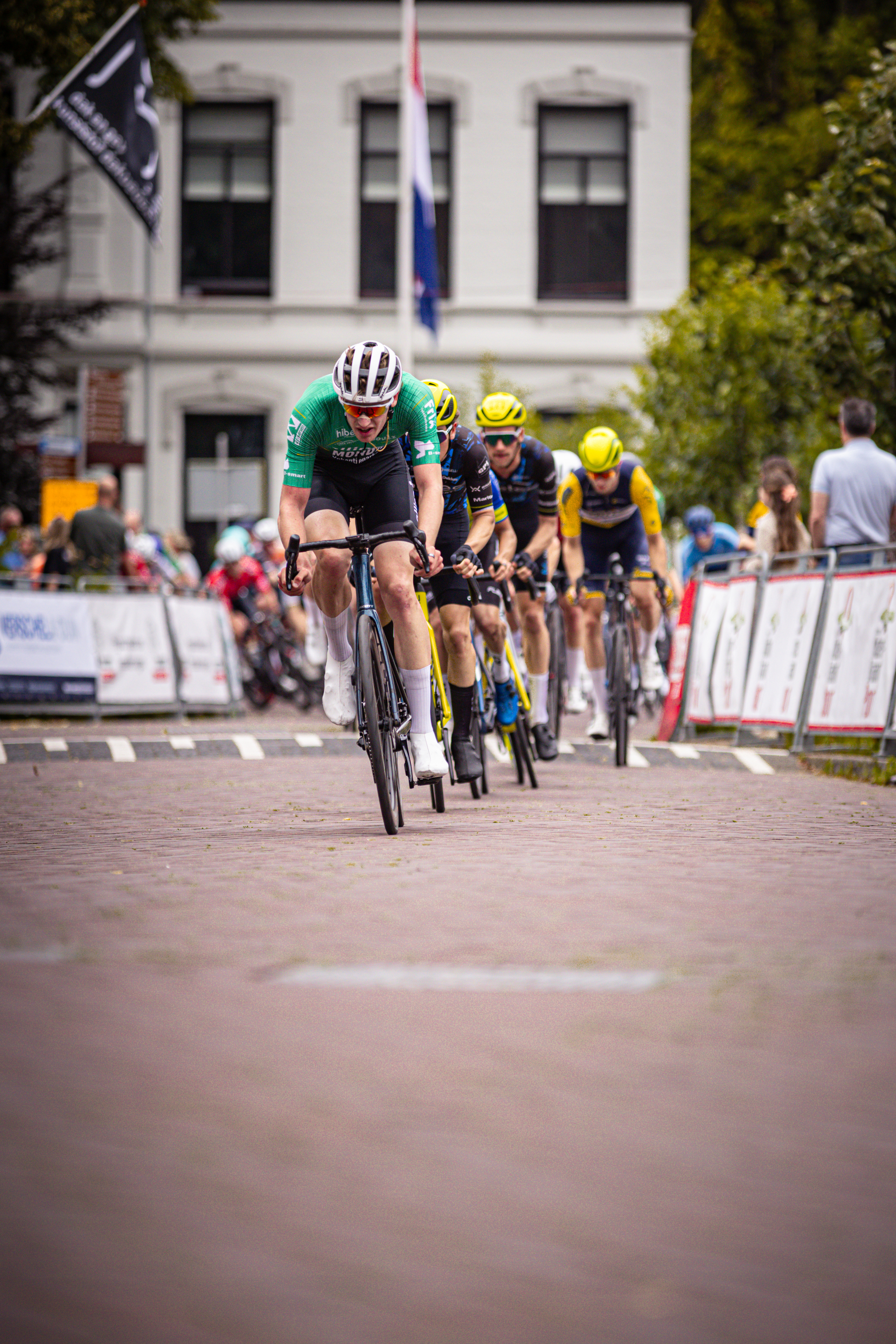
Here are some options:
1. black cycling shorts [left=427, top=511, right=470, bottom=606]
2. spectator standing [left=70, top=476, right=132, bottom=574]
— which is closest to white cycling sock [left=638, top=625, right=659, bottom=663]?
black cycling shorts [left=427, top=511, right=470, bottom=606]

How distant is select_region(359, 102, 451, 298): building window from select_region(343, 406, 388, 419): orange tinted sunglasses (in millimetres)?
28389

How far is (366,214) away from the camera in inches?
1431

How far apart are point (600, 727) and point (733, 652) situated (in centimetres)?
213

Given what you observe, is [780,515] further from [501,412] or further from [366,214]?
[366,214]

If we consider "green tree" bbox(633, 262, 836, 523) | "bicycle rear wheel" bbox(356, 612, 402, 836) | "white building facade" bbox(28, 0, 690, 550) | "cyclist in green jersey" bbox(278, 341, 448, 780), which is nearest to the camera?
"bicycle rear wheel" bbox(356, 612, 402, 836)

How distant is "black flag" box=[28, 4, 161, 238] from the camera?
25.2m

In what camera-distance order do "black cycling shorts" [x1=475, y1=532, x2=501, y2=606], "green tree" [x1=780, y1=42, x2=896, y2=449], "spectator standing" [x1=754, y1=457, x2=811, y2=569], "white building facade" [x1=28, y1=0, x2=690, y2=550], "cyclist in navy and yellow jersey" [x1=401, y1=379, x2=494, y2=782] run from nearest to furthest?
1. "cyclist in navy and yellow jersey" [x1=401, y1=379, x2=494, y2=782]
2. "black cycling shorts" [x1=475, y1=532, x2=501, y2=606]
3. "spectator standing" [x1=754, y1=457, x2=811, y2=569]
4. "green tree" [x1=780, y1=42, x2=896, y2=449]
5. "white building facade" [x1=28, y1=0, x2=690, y2=550]

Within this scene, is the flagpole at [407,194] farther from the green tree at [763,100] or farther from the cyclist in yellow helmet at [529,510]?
the cyclist in yellow helmet at [529,510]

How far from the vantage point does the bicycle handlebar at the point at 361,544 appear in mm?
8180

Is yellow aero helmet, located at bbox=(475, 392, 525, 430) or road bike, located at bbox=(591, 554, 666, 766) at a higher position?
yellow aero helmet, located at bbox=(475, 392, 525, 430)

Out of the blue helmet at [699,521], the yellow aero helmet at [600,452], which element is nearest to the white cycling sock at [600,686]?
the yellow aero helmet at [600,452]

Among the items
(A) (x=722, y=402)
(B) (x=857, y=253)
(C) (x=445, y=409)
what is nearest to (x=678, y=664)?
(B) (x=857, y=253)

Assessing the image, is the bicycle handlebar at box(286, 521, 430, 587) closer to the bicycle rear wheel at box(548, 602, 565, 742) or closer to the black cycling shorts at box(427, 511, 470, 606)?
the black cycling shorts at box(427, 511, 470, 606)

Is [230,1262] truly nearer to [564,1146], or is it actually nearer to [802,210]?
[564,1146]
